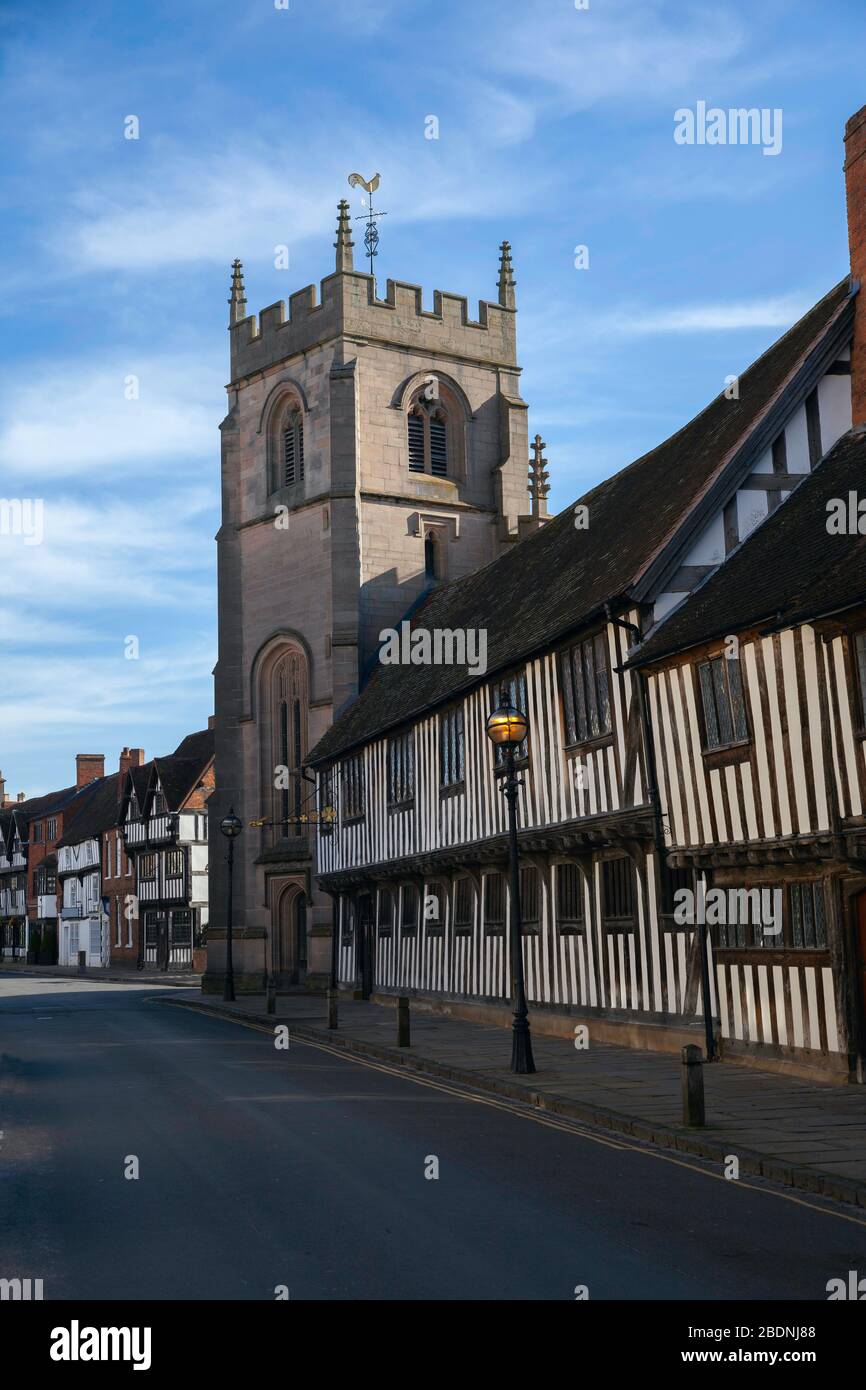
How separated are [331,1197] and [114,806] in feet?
222

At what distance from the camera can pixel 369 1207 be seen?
27.9 ft

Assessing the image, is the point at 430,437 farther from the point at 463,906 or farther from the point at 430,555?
the point at 463,906

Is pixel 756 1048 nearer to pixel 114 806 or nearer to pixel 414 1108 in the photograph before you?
pixel 414 1108

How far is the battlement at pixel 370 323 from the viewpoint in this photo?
39312mm

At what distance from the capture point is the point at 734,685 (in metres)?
15.7

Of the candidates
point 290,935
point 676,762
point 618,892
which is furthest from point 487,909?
point 290,935

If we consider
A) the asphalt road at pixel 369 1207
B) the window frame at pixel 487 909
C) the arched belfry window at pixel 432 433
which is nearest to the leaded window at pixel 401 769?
the window frame at pixel 487 909

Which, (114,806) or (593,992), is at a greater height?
(114,806)

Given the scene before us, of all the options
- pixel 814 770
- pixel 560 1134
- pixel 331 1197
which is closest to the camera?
pixel 331 1197

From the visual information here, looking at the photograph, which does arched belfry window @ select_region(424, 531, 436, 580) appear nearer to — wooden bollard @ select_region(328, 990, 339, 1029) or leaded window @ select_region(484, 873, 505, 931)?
leaded window @ select_region(484, 873, 505, 931)

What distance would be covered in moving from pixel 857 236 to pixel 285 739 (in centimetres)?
2544

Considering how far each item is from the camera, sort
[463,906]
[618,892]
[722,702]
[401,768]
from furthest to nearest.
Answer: [401,768]
[463,906]
[618,892]
[722,702]

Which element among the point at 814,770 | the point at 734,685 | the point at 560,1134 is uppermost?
the point at 734,685
